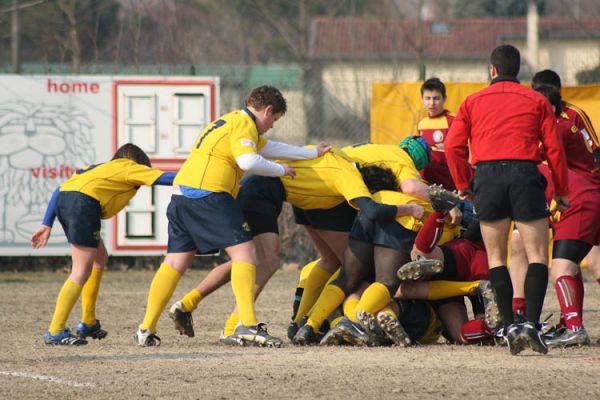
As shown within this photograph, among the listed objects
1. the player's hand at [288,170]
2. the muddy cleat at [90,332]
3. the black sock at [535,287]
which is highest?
the player's hand at [288,170]

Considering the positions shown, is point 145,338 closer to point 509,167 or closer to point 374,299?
point 374,299

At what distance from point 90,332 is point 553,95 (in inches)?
149

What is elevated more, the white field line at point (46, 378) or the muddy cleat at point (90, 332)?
the white field line at point (46, 378)

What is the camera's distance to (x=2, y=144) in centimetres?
1499

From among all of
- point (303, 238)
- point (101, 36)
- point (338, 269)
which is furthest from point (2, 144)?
point (338, 269)

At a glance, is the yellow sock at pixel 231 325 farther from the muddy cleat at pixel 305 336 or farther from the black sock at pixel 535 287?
the black sock at pixel 535 287

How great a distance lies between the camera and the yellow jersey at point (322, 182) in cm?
866

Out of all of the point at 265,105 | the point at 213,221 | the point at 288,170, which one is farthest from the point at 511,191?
the point at 213,221

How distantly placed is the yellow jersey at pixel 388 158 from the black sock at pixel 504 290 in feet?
4.82

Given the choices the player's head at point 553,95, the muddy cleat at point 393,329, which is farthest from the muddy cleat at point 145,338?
the player's head at point 553,95

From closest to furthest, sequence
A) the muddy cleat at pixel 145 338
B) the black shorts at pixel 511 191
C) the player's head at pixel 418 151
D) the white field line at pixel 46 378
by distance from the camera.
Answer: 1. the white field line at pixel 46 378
2. the black shorts at pixel 511 191
3. the muddy cleat at pixel 145 338
4. the player's head at pixel 418 151

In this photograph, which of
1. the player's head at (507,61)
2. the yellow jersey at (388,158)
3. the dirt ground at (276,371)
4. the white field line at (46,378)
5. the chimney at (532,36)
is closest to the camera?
the dirt ground at (276,371)

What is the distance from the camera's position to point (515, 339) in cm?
725

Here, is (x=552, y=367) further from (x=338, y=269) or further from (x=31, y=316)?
(x=31, y=316)
